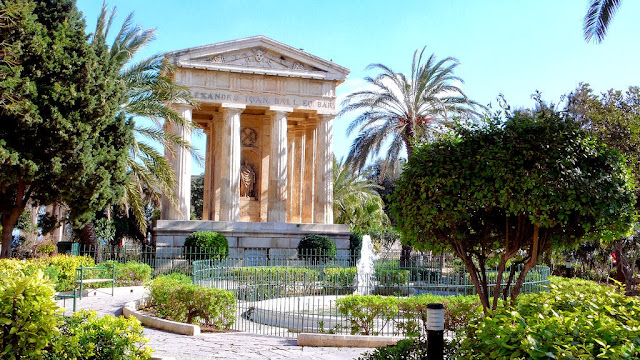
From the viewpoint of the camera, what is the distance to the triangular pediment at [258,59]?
26109 mm

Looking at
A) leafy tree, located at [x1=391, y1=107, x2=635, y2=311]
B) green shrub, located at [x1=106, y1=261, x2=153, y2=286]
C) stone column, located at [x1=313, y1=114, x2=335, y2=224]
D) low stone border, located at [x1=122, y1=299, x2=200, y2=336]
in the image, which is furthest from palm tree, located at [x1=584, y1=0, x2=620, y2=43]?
stone column, located at [x1=313, y1=114, x2=335, y2=224]

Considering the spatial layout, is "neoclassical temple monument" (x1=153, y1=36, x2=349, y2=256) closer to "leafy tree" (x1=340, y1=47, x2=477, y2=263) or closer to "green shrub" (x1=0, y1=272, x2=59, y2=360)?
"leafy tree" (x1=340, y1=47, x2=477, y2=263)

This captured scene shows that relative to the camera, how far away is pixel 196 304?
1101cm

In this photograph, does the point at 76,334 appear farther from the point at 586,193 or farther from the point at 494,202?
the point at 586,193

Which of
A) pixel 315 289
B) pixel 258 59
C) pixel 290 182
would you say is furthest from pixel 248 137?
pixel 315 289

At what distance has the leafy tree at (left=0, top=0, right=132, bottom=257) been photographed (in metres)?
14.3

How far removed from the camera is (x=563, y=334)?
4.02 m

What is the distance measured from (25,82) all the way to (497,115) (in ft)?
38.3

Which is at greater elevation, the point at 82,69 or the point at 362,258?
the point at 82,69

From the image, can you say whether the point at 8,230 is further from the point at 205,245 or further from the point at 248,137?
the point at 248,137

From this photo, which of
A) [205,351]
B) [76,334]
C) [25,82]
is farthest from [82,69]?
[76,334]

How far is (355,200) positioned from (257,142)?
32.4 feet

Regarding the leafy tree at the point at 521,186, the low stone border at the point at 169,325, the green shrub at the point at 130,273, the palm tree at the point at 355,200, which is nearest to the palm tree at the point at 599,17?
the leafy tree at the point at 521,186

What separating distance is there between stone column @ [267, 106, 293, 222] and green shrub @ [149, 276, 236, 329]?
15382 millimetres
